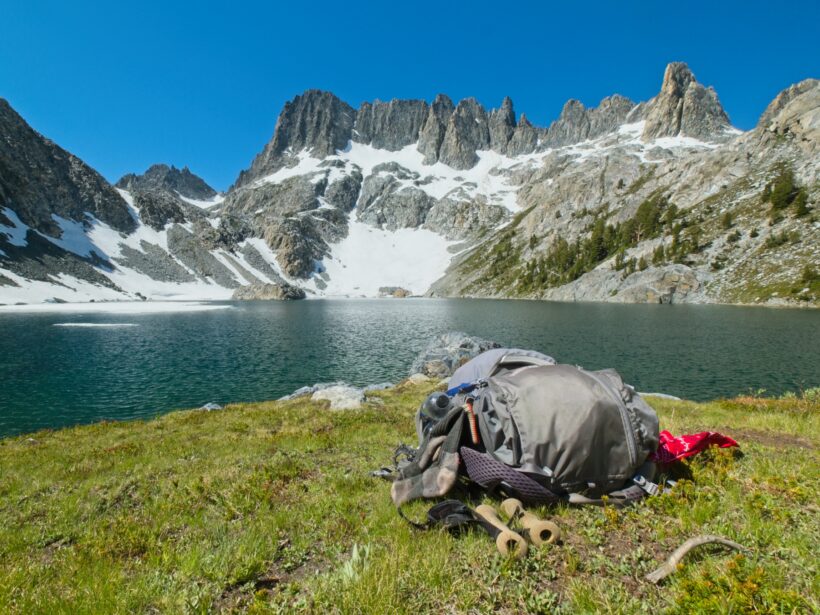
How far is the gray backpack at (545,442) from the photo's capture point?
558 cm

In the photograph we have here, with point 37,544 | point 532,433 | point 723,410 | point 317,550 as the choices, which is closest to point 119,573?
point 317,550

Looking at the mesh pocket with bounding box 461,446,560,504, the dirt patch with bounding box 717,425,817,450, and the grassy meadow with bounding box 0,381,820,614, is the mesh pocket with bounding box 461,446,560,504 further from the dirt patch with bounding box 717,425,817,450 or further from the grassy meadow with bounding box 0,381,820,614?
the dirt patch with bounding box 717,425,817,450

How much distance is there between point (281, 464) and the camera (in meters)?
8.75

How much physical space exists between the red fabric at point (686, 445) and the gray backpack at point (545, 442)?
966mm

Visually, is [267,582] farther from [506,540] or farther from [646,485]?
[646,485]

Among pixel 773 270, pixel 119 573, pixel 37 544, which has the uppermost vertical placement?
pixel 773 270

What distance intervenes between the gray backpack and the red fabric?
97cm

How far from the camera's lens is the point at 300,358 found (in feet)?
134

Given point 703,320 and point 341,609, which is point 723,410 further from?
point 703,320

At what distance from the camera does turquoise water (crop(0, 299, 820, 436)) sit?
26125 mm

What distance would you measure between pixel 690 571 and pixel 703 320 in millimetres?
70916

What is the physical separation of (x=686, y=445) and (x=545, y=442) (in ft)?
12.2

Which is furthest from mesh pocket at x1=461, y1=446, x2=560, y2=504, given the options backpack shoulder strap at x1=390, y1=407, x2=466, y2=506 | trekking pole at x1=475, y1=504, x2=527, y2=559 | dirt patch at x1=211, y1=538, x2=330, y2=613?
dirt patch at x1=211, y1=538, x2=330, y2=613

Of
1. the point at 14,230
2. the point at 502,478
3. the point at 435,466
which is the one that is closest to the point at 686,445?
the point at 502,478
